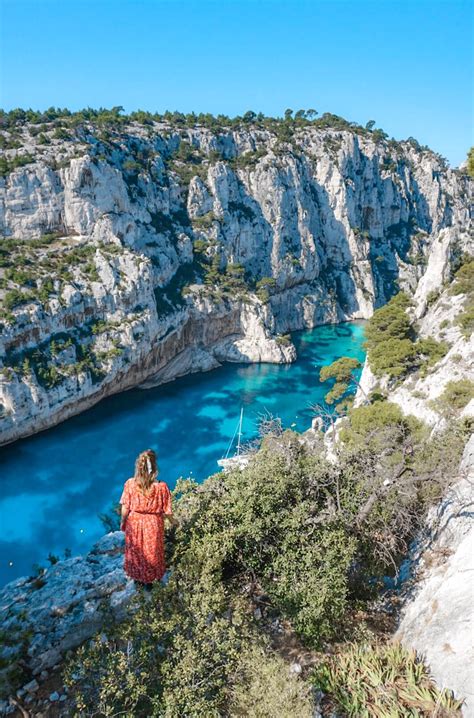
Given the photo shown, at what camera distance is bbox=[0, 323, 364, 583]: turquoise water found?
697 inches

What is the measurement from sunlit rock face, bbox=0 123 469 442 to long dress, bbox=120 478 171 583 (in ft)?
69.4

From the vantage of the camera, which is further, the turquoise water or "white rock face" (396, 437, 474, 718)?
the turquoise water

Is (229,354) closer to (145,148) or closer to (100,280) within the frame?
(100,280)

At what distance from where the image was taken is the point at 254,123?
176 ft

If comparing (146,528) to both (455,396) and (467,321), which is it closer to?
(455,396)

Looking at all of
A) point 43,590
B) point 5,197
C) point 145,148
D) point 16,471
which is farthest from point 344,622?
point 145,148

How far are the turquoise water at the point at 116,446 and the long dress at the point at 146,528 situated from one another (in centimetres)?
713

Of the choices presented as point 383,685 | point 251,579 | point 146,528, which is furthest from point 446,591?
point 146,528

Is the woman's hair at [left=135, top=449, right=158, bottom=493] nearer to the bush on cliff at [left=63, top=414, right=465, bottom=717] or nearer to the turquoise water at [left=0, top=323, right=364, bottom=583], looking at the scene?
the bush on cliff at [left=63, top=414, right=465, bottom=717]

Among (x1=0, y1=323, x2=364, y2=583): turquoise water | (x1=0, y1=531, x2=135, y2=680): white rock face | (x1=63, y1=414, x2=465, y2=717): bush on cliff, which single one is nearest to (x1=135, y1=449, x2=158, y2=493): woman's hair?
(x1=63, y1=414, x2=465, y2=717): bush on cliff

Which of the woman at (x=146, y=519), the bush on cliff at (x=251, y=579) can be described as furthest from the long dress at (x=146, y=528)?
the bush on cliff at (x=251, y=579)

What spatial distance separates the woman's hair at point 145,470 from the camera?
4.30m

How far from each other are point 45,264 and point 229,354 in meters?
17.7

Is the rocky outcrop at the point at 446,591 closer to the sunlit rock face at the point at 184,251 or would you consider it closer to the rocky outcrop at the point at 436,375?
the rocky outcrop at the point at 436,375
